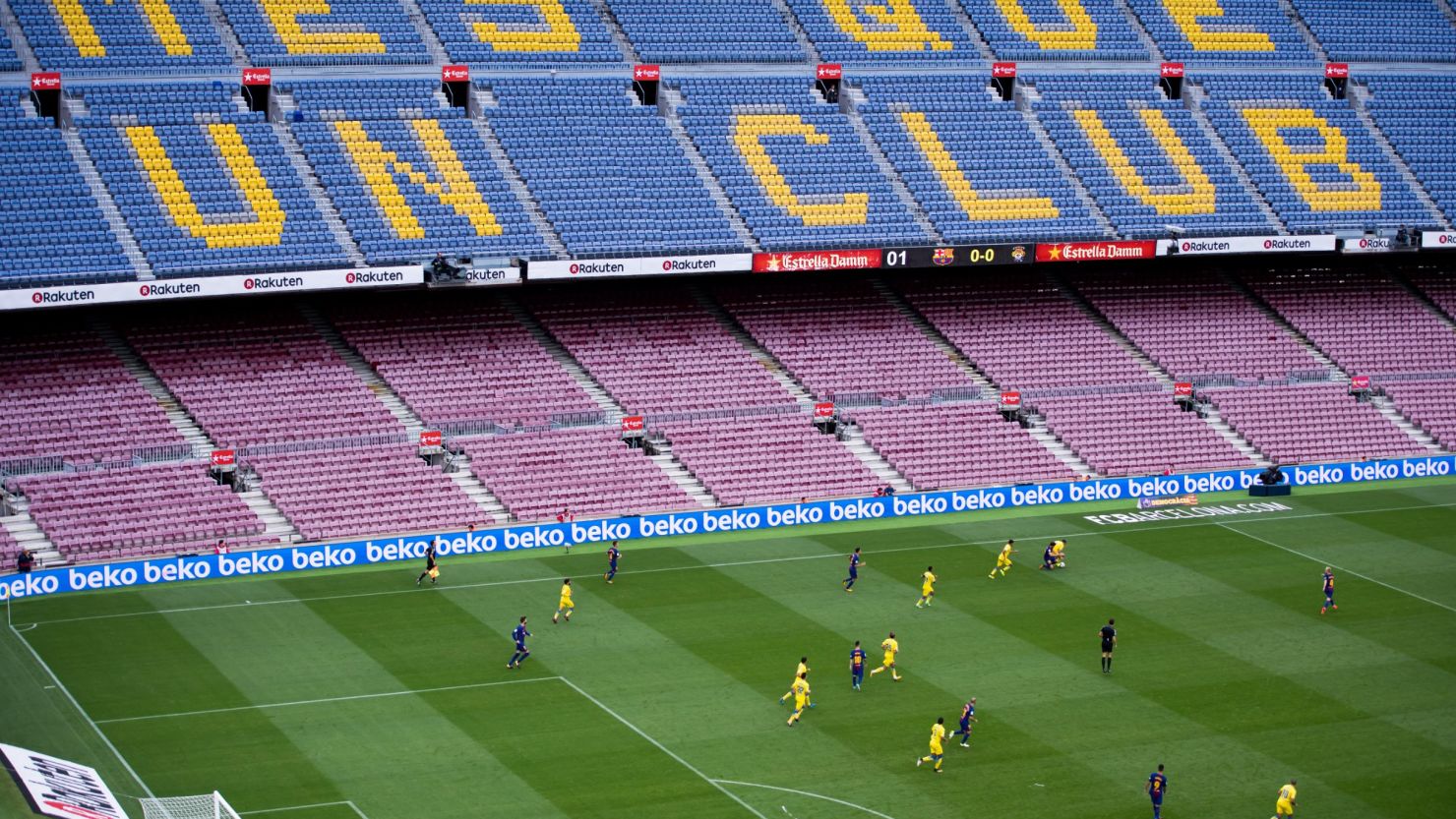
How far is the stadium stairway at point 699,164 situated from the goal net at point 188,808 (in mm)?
32453

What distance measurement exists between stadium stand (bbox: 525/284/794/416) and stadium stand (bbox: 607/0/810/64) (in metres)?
9.84

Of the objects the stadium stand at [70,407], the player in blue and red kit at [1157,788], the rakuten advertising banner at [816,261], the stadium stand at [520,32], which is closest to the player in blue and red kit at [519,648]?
the player in blue and red kit at [1157,788]

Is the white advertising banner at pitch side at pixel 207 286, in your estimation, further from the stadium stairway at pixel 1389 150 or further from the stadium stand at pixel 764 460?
the stadium stairway at pixel 1389 150

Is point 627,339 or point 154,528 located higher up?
point 627,339

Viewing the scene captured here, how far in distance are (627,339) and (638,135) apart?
7893 mm

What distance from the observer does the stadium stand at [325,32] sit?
61.2m

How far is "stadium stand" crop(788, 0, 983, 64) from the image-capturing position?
68875 mm

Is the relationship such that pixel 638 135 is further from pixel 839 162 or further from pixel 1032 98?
pixel 1032 98

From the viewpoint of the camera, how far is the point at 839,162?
65250 mm

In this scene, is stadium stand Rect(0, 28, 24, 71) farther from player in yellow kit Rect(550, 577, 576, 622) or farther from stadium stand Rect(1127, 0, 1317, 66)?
stadium stand Rect(1127, 0, 1317, 66)

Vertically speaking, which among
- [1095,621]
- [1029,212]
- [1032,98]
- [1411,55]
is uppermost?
[1411,55]

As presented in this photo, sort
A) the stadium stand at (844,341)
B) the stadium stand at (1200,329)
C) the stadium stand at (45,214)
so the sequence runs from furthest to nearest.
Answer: the stadium stand at (1200,329), the stadium stand at (844,341), the stadium stand at (45,214)

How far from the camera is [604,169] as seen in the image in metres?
61.9

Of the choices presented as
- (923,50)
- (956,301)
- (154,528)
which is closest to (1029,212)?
(956,301)
